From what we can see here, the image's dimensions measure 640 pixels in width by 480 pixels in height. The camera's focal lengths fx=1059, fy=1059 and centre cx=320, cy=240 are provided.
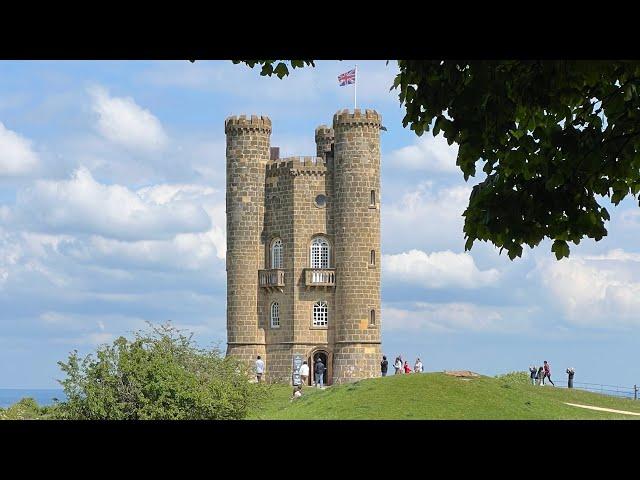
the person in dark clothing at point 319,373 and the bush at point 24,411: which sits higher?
the person in dark clothing at point 319,373

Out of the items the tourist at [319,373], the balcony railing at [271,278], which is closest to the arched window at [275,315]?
the balcony railing at [271,278]

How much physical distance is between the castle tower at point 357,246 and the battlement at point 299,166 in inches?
56.9

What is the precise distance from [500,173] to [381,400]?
24457 millimetres

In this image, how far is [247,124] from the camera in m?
69.9

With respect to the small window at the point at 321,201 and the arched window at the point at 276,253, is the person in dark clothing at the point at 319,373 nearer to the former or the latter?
the arched window at the point at 276,253

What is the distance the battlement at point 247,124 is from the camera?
229 feet

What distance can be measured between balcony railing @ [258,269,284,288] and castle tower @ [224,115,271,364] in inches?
15.6

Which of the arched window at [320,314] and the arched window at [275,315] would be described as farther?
the arched window at [275,315]

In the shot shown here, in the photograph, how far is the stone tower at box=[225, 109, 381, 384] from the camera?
67.2 m

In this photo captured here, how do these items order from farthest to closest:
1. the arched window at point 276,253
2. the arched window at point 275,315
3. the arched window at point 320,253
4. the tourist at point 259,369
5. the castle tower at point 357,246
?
the arched window at point 276,253, the arched window at point 275,315, the arched window at point 320,253, the castle tower at point 357,246, the tourist at point 259,369

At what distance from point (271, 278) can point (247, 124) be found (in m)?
10.3

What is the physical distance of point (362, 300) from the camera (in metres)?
67.2
